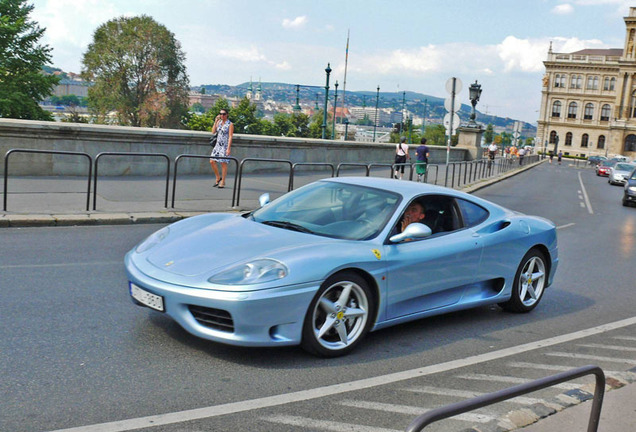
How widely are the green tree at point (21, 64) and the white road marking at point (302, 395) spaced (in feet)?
165

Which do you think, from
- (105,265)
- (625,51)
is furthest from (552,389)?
(625,51)

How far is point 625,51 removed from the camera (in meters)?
135

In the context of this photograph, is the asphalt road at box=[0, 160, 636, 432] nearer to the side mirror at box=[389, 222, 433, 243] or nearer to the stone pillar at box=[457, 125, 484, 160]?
the side mirror at box=[389, 222, 433, 243]

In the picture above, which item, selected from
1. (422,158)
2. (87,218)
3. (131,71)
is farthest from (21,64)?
(87,218)

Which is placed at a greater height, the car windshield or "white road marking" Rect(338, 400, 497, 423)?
the car windshield

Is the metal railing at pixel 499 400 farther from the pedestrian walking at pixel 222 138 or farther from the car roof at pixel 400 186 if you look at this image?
the pedestrian walking at pixel 222 138

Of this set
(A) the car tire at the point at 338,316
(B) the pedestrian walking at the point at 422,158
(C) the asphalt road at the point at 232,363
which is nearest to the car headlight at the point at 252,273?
(A) the car tire at the point at 338,316

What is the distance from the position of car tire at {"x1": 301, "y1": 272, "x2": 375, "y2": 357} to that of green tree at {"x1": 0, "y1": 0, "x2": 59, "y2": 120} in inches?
1971

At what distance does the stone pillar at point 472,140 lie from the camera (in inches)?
1629

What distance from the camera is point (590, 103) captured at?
472 feet

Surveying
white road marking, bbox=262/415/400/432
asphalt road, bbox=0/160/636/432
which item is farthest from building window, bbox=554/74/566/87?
white road marking, bbox=262/415/400/432

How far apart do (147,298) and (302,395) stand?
4.61 ft

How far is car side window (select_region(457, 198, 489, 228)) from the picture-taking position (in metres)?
6.24

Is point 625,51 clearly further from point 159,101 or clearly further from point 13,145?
point 13,145
